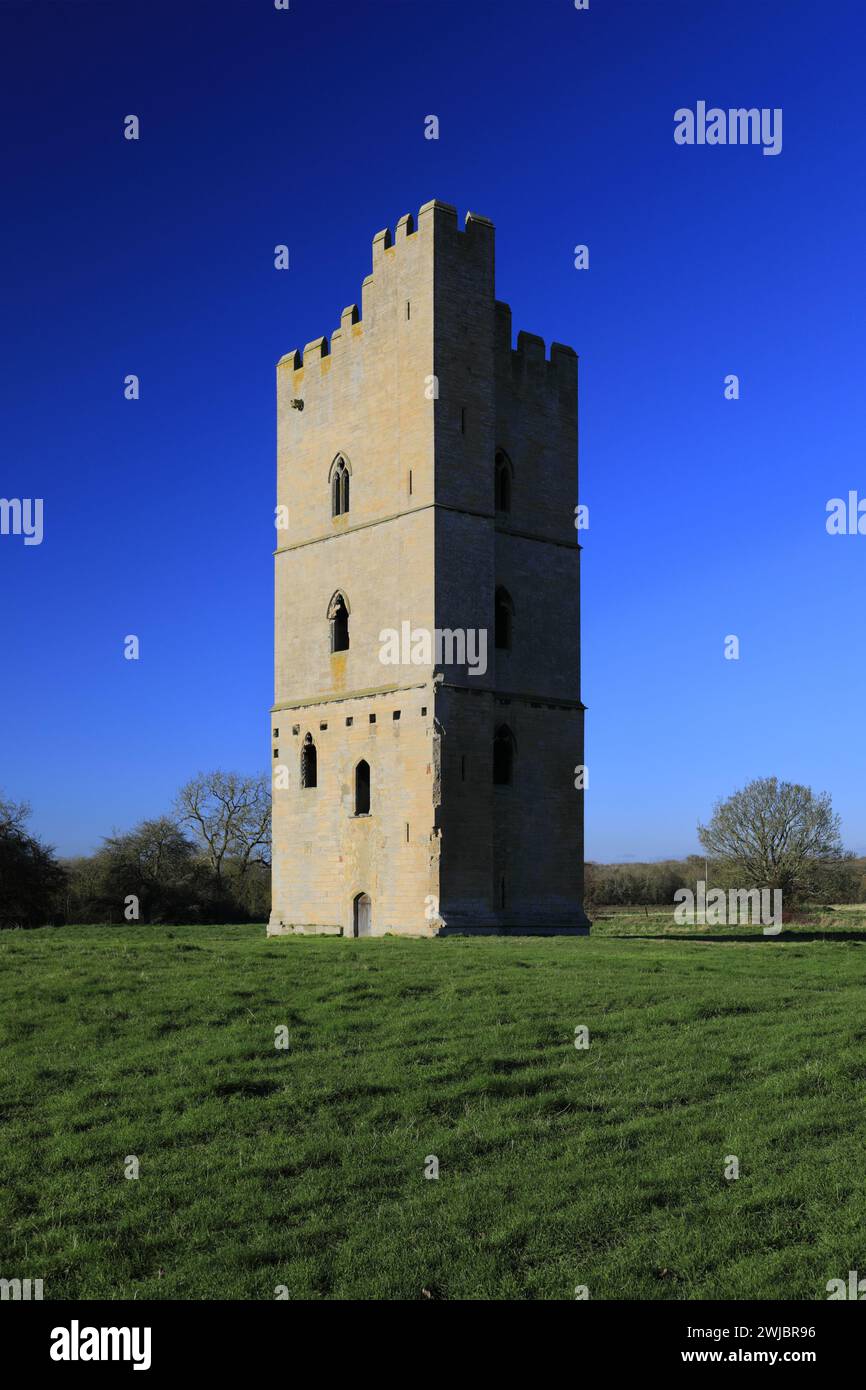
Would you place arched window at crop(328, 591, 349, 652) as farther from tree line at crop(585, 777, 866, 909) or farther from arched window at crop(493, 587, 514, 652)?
tree line at crop(585, 777, 866, 909)

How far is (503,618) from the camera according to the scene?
122 feet

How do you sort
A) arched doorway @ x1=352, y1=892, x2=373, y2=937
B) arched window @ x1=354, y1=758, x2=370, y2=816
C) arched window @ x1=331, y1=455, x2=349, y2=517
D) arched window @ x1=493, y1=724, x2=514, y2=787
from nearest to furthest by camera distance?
arched doorway @ x1=352, y1=892, x2=373, y2=937 → arched window @ x1=493, y1=724, x2=514, y2=787 → arched window @ x1=354, y1=758, x2=370, y2=816 → arched window @ x1=331, y1=455, x2=349, y2=517

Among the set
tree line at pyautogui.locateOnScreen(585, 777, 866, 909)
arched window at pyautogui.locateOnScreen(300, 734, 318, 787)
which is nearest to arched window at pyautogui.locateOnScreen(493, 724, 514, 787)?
arched window at pyautogui.locateOnScreen(300, 734, 318, 787)

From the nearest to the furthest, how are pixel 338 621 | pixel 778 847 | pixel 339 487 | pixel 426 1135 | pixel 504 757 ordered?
1. pixel 426 1135
2. pixel 504 757
3. pixel 338 621
4. pixel 339 487
5. pixel 778 847

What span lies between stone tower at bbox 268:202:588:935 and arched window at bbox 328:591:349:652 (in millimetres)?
74

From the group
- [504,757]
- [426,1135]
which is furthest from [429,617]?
[426,1135]

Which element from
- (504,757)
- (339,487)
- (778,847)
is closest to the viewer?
(504,757)

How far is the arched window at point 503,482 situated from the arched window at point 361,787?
8643 mm

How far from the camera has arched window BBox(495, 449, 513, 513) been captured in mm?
37438

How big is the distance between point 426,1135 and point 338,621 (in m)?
27.6

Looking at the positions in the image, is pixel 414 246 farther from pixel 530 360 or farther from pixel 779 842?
pixel 779 842

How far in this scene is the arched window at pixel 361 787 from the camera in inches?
1451
